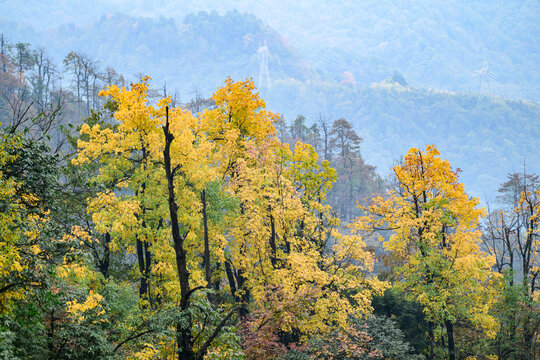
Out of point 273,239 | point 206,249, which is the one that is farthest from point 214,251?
point 273,239

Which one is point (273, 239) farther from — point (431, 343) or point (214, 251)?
point (431, 343)

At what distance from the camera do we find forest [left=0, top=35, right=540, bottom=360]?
9.82 meters

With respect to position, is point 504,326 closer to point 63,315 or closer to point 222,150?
point 222,150

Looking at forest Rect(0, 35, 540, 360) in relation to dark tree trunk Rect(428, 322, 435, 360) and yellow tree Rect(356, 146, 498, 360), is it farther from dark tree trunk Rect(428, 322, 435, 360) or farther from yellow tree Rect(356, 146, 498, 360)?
dark tree trunk Rect(428, 322, 435, 360)

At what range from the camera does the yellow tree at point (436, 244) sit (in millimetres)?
20500

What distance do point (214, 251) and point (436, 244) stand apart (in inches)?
469

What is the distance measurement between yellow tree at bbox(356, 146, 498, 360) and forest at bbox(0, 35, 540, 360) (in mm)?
100

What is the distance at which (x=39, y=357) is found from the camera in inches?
346

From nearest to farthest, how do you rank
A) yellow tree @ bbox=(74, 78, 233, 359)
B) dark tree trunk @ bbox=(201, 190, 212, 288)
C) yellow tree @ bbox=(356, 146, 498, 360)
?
yellow tree @ bbox=(74, 78, 233, 359)
dark tree trunk @ bbox=(201, 190, 212, 288)
yellow tree @ bbox=(356, 146, 498, 360)

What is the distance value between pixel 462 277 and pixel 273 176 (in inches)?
425

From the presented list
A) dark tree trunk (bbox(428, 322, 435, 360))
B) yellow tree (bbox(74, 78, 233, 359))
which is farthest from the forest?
dark tree trunk (bbox(428, 322, 435, 360))

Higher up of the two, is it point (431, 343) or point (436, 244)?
point (436, 244)

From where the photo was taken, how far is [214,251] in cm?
1902

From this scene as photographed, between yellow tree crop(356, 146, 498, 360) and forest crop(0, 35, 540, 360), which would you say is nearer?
forest crop(0, 35, 540, 360)
